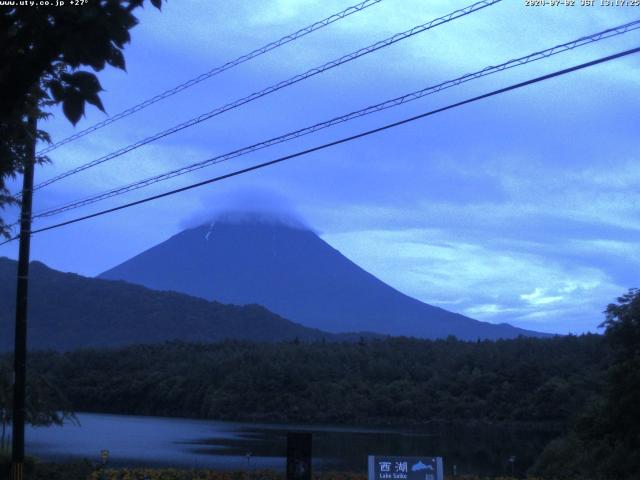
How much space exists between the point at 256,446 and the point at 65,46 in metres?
36.0

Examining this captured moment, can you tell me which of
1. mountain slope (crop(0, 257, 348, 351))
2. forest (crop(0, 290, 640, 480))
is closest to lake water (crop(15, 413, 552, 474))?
forest (crop(0, 290, 640, 480))

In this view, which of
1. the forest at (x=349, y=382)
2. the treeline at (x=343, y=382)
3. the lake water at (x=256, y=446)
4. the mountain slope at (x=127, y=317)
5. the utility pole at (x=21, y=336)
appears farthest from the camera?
the mountain slope at (x=127, y=317)

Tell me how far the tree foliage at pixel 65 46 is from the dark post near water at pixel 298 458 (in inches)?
347

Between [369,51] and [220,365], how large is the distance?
2727 inches

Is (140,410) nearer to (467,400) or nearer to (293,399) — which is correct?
(293,399)

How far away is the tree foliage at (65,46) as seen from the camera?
3924 millimetres

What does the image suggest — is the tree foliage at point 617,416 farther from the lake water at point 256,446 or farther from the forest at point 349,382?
the forest at point 349,382

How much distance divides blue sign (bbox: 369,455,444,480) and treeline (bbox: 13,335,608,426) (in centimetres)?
4278

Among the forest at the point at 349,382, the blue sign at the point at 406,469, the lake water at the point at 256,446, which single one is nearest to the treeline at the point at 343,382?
the forest at the point at 349,382

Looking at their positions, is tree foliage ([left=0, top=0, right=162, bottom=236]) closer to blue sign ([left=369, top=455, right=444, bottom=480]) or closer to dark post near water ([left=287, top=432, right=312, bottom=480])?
dark post near water ([left=287, top=432, right=312, bottom=480])

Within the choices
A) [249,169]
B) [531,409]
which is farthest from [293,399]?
[249,169]

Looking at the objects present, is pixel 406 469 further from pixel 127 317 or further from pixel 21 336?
pixel 127 317

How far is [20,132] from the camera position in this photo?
5.10 m

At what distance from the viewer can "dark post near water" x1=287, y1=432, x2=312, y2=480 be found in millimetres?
12086
